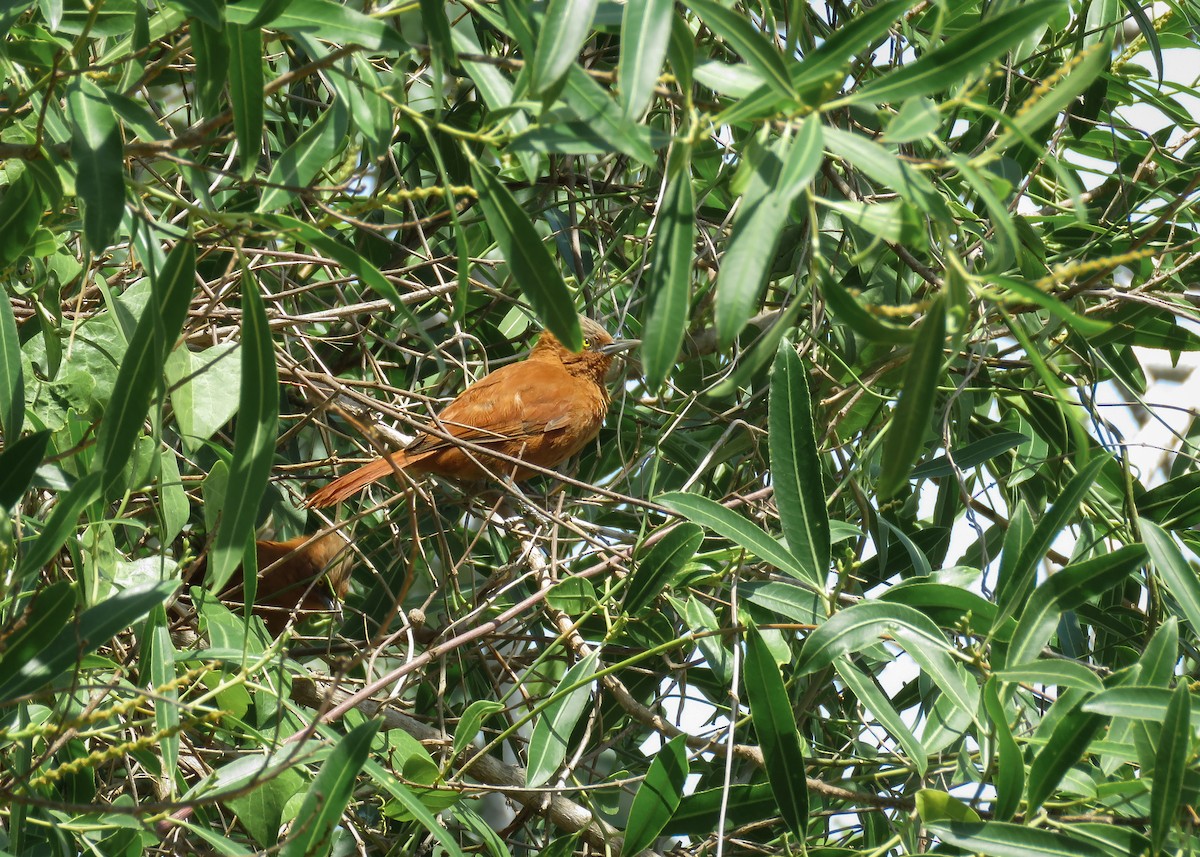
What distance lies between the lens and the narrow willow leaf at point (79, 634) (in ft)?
6.31

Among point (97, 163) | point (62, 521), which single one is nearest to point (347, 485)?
point (62, 521)

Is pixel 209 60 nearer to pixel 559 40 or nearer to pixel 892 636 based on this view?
pixel 559 40

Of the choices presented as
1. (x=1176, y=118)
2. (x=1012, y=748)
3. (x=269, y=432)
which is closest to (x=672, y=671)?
(x=1012, y=748)

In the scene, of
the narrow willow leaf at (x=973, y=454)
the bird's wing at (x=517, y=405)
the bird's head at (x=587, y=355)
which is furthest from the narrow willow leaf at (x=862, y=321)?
the bird's head at (x=587, y=355)

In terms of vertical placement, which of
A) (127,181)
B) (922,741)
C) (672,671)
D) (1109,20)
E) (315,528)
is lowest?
(315,528)

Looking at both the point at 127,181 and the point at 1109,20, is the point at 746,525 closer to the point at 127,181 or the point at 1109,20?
the point at 127,181

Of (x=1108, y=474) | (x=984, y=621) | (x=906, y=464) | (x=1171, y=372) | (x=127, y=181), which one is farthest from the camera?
(x=1171, y=372)

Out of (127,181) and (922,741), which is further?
(922,741)

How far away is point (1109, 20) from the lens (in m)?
3.33

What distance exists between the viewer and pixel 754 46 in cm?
150

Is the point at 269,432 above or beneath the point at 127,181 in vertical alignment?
beneath

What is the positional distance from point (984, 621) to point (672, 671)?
105 cm

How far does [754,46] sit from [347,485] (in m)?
3.07

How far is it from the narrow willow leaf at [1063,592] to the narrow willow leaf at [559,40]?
1.56m
